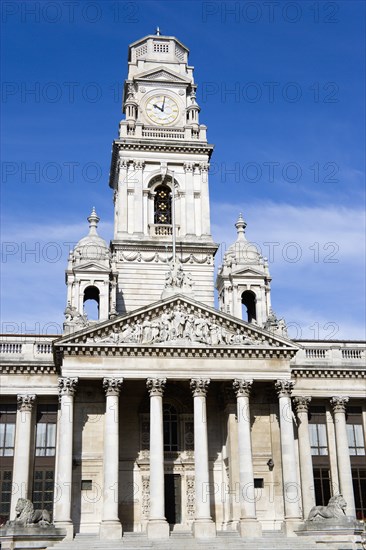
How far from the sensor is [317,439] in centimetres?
5122

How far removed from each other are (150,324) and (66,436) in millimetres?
8767

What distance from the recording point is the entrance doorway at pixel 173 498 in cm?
4709

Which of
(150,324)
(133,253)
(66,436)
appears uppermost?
(133,253)

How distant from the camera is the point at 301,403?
50.4m

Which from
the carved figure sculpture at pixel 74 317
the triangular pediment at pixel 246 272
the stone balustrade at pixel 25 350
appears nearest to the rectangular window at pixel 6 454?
the stone balustrade at pixel 25 350

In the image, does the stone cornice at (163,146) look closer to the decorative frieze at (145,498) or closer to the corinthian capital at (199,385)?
the corinthian capital at (199,385)

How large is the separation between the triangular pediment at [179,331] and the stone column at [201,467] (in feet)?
9.37

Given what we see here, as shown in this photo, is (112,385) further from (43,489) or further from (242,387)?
(43,489)

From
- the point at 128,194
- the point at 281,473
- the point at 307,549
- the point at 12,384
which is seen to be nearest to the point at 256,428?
the point at 281,473

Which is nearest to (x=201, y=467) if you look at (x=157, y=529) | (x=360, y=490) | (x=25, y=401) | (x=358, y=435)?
(x=157, y=529)

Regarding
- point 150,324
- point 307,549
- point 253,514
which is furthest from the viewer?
point 150,324

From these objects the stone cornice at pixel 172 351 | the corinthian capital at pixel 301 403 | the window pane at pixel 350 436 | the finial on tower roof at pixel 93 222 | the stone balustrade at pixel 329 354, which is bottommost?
the window pane at pixel 350 436

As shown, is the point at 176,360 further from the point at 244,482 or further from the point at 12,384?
the point at 12,384

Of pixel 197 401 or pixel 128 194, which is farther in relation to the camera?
pixel 128 194
